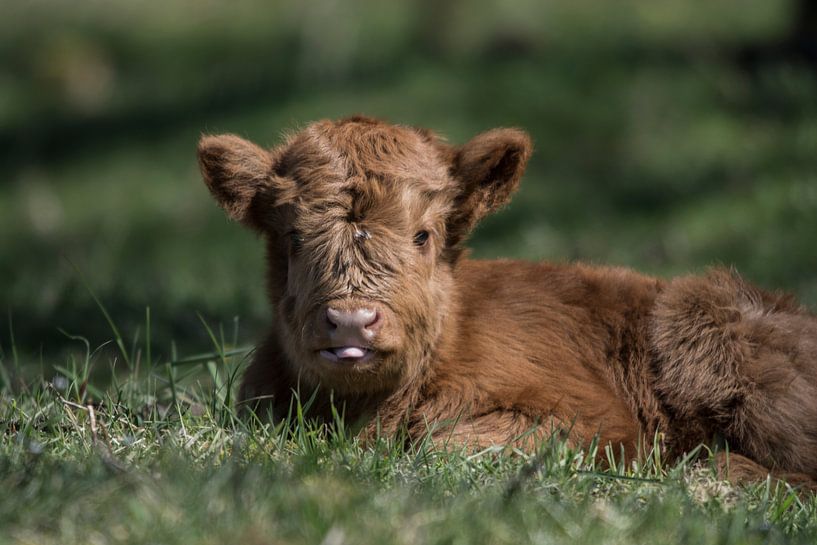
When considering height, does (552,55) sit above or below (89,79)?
above

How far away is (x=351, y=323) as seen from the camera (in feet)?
17.7

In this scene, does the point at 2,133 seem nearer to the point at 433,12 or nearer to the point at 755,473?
the point at 433,12

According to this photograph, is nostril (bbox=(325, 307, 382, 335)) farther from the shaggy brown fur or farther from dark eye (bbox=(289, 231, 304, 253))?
dark eye (bbox=(289, 231, 304, 253))

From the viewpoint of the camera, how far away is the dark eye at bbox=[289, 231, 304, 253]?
5875 millimetres

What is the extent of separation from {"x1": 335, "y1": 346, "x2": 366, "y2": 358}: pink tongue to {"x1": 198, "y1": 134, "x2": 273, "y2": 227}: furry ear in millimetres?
1135

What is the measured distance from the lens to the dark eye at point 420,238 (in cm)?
596

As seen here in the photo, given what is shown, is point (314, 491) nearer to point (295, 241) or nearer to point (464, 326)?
point (295, 241)

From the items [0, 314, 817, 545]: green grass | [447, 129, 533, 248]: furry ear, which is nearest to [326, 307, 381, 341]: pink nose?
[0, 314, 817, 545]: green grass

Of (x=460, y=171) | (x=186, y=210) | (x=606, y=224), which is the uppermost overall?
(x=460, y=171)

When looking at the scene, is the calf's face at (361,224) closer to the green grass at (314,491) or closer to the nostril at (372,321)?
the nostril at (372,321)

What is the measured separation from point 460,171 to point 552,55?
11.1 m

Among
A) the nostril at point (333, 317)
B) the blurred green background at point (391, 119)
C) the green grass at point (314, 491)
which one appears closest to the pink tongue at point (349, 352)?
the nostril at point (333, 317)

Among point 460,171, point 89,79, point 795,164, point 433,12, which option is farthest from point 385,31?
point 460,171

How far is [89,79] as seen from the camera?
19.3m
